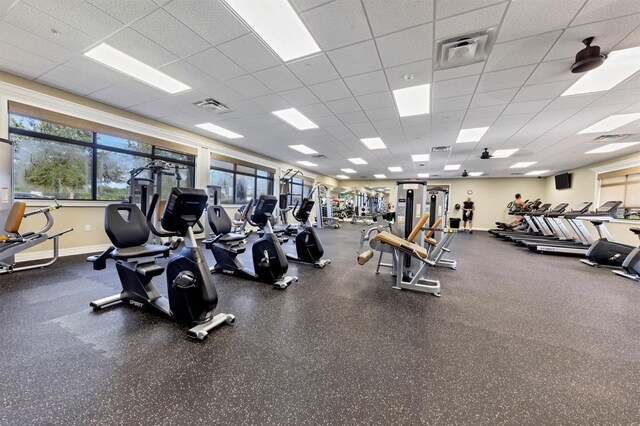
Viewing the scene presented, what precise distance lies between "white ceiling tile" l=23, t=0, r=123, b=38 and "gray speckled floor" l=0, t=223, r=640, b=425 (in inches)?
114

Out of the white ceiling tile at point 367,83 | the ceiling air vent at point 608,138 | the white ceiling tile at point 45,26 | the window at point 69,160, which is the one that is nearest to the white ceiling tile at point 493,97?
the white ceiling tile at point 367,83

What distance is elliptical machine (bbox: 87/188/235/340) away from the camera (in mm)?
1960

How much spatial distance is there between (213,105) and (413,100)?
3.60 m

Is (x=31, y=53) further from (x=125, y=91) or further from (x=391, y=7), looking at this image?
(x=391, y=7)

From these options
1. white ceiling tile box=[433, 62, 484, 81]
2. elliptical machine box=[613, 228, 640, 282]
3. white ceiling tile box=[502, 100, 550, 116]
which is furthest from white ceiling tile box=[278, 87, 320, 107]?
elliptical machine box=[613, 228, 640, 282]

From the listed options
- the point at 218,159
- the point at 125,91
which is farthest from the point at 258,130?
the point at 125,91

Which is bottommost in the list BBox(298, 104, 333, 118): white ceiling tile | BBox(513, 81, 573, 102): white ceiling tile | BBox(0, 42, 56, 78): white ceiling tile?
BBox(513, 81, 573, 102): white ceiling tile

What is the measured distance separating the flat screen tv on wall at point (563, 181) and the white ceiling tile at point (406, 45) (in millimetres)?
10794

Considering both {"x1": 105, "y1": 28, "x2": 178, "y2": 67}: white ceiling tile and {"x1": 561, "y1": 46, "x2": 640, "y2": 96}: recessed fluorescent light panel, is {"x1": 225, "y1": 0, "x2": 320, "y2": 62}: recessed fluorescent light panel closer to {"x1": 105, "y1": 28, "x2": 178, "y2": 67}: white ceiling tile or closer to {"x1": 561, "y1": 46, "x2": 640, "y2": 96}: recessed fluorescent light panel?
{"x1": 105, "y1": 28, "x2": 178, "y2": 67}: white ceiling tile

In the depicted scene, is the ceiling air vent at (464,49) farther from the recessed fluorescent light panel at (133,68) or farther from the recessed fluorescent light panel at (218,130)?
the recessed fluorescent light panel at (218,130)

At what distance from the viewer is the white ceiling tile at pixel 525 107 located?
3900 mm

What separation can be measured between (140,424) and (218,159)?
23.0ft

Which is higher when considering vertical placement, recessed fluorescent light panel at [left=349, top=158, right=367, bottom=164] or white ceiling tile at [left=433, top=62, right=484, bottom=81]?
recessed fluorescent light panel at [left=349, top=158, right=367, bottom=164]

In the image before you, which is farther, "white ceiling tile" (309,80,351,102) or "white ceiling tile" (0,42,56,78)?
"white ceiling tile" (309,80,351,102)
